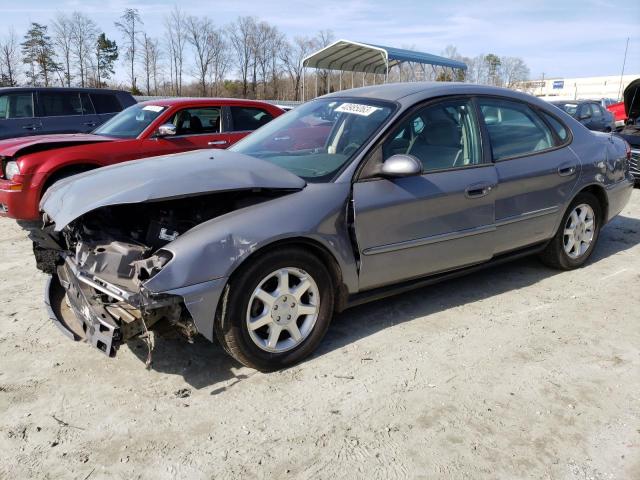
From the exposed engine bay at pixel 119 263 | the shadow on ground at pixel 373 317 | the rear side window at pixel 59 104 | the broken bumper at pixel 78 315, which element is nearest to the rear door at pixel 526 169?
the shadow on ground at pixel 373 317

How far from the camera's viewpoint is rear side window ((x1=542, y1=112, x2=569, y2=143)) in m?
4.46

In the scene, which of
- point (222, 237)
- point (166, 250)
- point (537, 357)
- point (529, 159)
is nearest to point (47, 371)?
point (166, 250)

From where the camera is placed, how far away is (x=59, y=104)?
33.1 ft

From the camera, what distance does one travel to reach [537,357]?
10.7 ft

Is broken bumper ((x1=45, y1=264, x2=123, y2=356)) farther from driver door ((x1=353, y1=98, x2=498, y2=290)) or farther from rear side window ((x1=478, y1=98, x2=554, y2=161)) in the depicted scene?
rear side window ((x1=478, y1=98, x2=554, y2=161))

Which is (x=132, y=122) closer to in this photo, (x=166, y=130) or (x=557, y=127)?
(x=166, y=130)

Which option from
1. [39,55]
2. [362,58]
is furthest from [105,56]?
[362,58]

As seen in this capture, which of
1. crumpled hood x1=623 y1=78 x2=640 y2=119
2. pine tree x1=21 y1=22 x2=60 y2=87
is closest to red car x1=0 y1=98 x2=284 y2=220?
crumpled hood x1=623 y1=78 x2=640 y2=119

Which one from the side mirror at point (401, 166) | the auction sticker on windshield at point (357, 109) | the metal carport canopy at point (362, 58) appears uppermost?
the metal carport canopy at point (362, 58)

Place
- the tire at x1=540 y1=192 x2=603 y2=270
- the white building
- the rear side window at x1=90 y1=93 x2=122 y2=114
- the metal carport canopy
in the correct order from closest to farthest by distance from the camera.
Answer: the tire at x1=540 y1=192 x2=603 y2=270 < the rear side window at x1=90 y1=93 x2=122 y2=114 < the metal carport canopy < the white building

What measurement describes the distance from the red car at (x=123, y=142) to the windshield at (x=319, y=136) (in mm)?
2947

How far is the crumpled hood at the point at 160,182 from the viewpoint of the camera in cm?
280

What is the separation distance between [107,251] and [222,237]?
74 cm

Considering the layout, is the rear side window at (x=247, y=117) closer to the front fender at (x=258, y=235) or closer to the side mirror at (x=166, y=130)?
the side mirror at (x=166, y=130)
